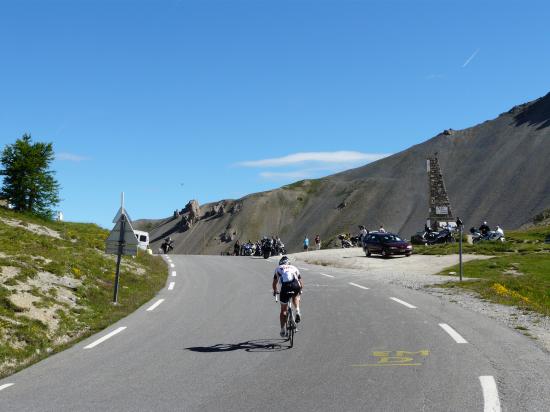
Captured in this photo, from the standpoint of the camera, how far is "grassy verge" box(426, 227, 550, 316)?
1633 cm

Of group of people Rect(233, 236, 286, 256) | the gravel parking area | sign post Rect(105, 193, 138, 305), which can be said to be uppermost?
group of people Rect(233, 236, 286, 256)

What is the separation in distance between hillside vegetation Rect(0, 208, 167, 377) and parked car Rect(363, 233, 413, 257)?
59.6 feet

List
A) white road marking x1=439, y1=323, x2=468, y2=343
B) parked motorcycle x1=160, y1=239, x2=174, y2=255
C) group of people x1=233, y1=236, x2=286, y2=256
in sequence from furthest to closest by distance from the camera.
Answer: parked motorcycle x1=160, y1=239, x2=174, y2=255
group of people x1=233, y1=236, x2=286, y2=256
white road marking x1=439, y1=323, x2=468, y2=343

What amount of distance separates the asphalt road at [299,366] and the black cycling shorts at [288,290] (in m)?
0.75

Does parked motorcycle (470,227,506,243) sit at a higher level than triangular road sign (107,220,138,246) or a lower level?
higher

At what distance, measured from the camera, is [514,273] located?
27391 millimetres

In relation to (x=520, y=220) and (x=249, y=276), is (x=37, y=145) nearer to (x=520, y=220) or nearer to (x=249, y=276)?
(x=249, y=276)

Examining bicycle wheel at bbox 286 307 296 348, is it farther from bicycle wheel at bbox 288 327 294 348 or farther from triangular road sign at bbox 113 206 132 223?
triangular road sign at bbox 113 206 132 223

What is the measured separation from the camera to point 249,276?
24453mm

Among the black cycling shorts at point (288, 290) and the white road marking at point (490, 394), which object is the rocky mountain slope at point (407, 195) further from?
the white road marking at point (490, 394)

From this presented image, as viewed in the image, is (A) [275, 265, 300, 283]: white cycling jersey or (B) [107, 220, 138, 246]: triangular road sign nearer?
(A) [275, 265, 300, 283]: white cycling jersey

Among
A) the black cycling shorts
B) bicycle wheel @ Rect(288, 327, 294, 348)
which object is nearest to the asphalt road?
bicycle wheel @ Rect(288, 327, 294, 348)

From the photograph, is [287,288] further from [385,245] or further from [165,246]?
[165,246]

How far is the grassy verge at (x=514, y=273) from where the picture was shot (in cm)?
1633
